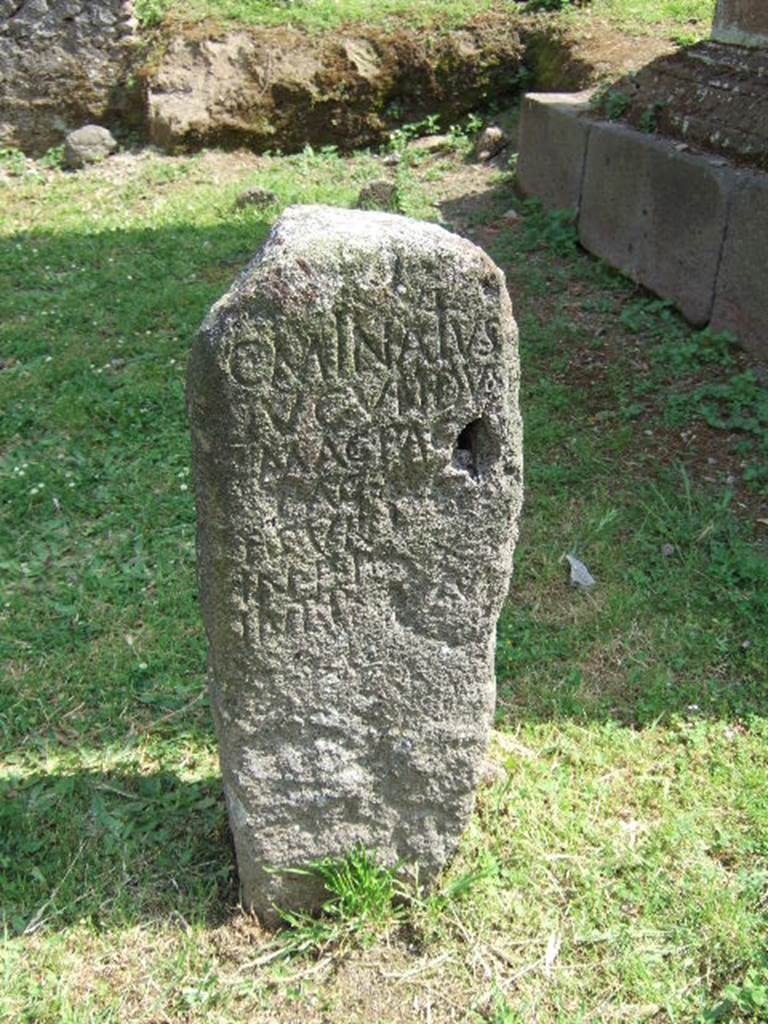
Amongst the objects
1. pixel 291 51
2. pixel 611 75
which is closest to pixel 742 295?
pixel 611 75

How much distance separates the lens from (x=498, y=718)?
3.11m

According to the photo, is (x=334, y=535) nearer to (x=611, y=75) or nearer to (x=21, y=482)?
(x=21, y=482)

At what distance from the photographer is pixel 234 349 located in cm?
190

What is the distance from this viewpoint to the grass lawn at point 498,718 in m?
2.35

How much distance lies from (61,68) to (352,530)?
7266 mm

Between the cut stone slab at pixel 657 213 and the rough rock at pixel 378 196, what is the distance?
1.27 metres

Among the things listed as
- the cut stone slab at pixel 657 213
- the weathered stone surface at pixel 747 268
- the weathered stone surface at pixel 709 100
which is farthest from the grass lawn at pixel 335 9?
the weathered stone surface at pixel 747 268

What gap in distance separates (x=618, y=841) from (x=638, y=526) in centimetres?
151

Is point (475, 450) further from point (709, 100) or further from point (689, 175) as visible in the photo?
point (709, 100)

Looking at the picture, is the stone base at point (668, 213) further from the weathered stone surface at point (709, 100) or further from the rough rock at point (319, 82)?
the rough rock at point (319, 82)

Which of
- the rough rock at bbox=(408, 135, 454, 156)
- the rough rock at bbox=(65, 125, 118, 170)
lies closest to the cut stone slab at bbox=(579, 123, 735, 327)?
the rough rock at bbox=(408, 135, 454, 156)

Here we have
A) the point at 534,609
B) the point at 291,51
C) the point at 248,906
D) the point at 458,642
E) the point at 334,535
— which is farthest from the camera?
the point at 291,51

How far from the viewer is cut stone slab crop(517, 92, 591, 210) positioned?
6375 mm

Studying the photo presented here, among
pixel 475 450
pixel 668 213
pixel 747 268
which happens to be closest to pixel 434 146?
pixel 668 213
